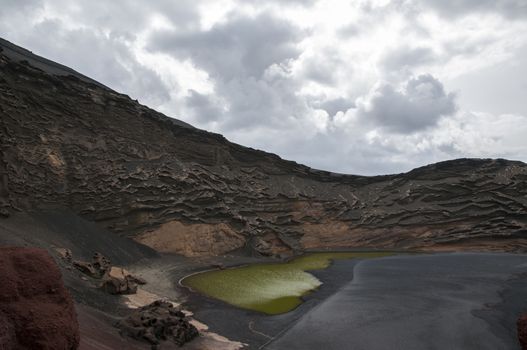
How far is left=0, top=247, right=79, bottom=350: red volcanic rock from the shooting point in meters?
8.28

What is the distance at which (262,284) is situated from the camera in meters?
30.4

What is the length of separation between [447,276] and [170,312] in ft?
67.9

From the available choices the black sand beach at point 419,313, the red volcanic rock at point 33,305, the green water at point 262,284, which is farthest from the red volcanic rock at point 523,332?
the red volcanic rock at point 33,305

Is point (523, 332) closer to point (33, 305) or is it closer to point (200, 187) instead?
point (33, 305)

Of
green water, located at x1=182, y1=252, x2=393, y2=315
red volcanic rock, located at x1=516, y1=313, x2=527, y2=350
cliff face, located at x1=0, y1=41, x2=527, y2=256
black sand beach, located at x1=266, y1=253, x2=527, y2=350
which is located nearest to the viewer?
red volcanic rock, located at x1=516, y1=313, x2=527, y2=350

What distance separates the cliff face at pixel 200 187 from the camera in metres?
38.9

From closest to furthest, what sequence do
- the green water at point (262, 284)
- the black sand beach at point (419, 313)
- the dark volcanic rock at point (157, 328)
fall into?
1. the dark volcanic rock at point (157, 328)
2. the black sand beach at point (419, 313)
3. the green water at point (262, 284)

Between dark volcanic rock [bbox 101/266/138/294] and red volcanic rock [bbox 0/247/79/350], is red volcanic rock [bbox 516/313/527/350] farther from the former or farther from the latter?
dark volcanic rock [bbox 101/266/138/294]

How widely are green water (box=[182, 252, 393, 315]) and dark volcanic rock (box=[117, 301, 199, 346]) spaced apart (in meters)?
6.15

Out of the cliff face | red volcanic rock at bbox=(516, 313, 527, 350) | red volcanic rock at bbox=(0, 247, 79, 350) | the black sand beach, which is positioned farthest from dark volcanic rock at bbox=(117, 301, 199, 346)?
the cliff face

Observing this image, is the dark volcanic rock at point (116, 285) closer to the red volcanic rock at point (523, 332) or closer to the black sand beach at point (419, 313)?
the black sand beach at point (419, 313)

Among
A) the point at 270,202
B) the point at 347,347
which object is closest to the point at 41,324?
the point at 347,347

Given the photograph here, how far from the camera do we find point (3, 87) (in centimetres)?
3706

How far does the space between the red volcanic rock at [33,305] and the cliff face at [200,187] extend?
83.4 ft
